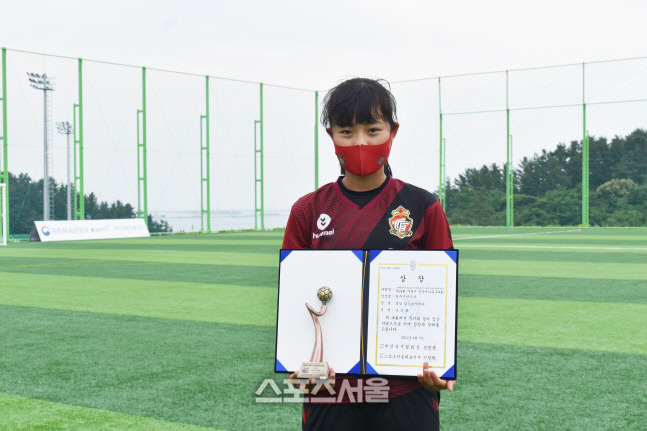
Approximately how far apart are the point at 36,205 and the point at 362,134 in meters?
23.4

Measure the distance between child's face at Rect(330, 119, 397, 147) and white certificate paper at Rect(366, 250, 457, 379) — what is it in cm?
36

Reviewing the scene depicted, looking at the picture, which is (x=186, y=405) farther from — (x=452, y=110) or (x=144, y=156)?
(x=452, y=110)

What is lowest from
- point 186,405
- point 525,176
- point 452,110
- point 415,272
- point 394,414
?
point 186,405

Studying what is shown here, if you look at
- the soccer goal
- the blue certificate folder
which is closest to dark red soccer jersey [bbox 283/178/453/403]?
the blue certificate folder

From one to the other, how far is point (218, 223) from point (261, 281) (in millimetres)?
18919

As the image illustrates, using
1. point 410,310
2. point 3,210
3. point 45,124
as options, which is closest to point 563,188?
point 45,124

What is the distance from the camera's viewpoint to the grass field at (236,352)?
4.11m

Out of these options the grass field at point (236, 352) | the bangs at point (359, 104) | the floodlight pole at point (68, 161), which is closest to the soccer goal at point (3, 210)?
the floodlight pole at point (68, 161)

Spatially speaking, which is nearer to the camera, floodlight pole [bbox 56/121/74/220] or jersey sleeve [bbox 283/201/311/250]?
jersey sleeve [bbox 283/201/311/250]

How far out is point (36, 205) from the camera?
2356 cm

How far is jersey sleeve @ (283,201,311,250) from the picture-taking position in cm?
229

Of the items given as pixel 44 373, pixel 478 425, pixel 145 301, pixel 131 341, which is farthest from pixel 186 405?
pixel 145 301

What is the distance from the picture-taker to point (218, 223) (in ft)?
96.9

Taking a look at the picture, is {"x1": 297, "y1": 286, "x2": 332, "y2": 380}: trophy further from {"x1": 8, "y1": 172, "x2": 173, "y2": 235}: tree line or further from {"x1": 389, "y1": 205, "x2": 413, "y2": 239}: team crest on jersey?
{"x1": 8, "y1": 172, "x2": 173, "y2": 235}: tree line
